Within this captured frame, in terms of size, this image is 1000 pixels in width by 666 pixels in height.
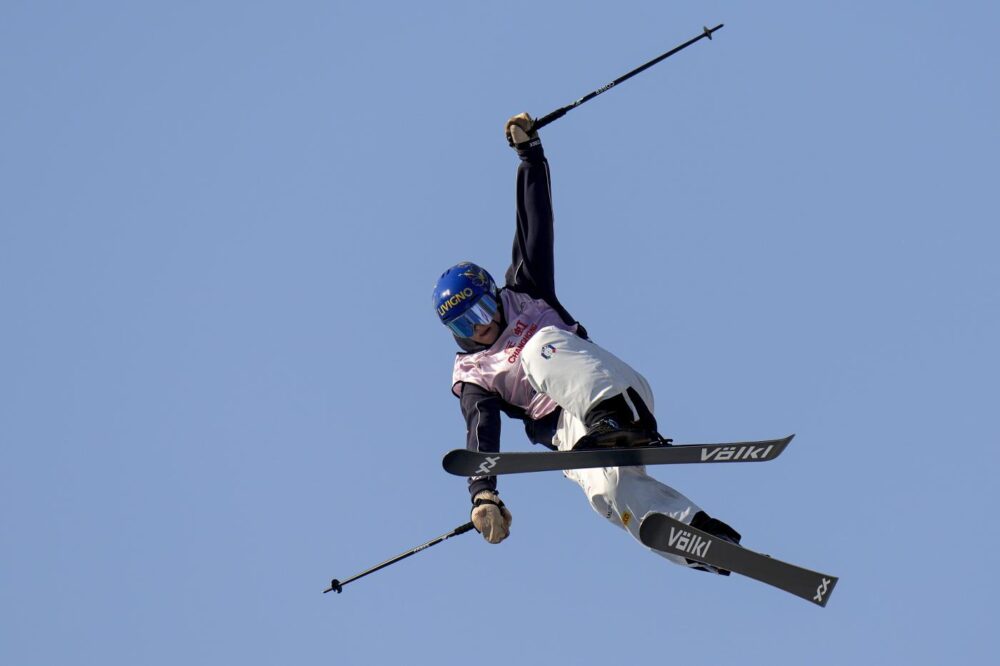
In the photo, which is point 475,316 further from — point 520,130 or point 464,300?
point 520,130

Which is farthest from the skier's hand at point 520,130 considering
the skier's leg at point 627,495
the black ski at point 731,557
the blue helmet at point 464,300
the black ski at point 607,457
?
the black ski at point 731,557

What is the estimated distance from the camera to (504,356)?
12383 mm

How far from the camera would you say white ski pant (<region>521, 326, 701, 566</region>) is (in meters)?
11.4

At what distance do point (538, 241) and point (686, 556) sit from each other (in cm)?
288

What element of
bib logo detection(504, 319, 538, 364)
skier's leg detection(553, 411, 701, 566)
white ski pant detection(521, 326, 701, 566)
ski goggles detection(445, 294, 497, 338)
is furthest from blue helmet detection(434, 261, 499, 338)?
skier's leg detection(553, 411, 701, 566)

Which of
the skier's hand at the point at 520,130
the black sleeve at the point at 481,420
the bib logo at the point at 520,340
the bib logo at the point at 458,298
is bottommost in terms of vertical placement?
the black sleeve at the point at 481,420

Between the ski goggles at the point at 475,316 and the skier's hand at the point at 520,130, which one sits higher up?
the skier's hand at the point at 520,130

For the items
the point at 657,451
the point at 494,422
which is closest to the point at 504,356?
the point at 494,422

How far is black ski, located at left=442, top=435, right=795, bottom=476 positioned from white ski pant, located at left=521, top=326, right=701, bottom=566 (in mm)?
358

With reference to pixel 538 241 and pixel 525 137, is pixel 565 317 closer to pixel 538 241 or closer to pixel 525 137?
pixel 538 241

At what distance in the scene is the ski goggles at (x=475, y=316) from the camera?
12219 mm

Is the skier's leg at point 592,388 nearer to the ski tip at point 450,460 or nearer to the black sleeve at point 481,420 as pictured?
the black sleeve at point 481,420

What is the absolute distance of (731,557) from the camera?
10914 millimetres

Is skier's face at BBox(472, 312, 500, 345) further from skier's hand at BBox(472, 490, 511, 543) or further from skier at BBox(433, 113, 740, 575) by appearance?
skier's hand at BBox(472, 490, 511, 543)
